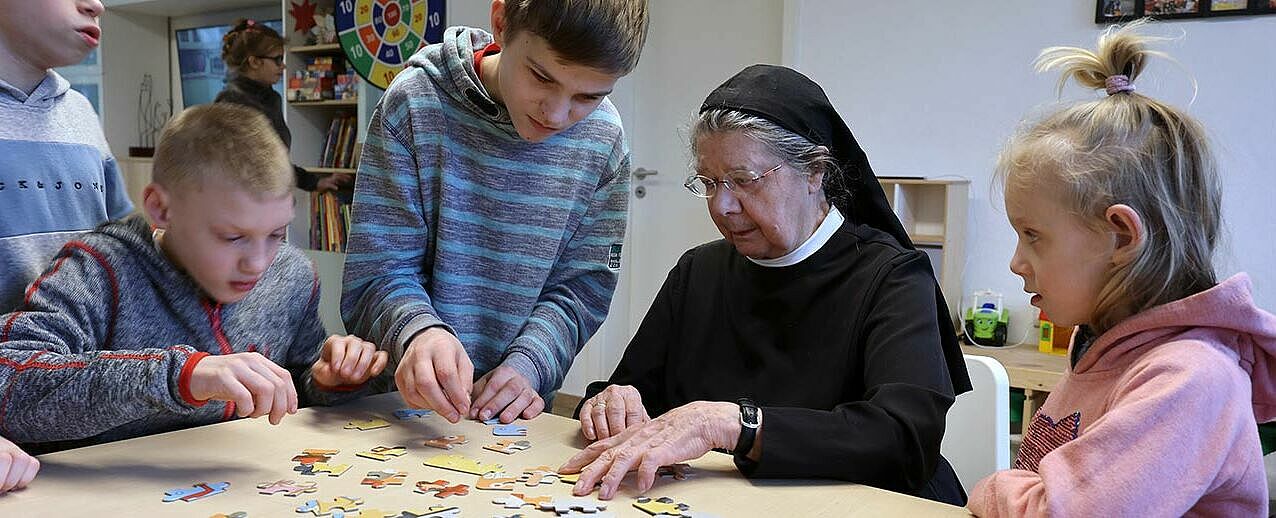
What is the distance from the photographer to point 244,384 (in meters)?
1.39

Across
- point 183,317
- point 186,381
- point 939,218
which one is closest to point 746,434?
point 186,381

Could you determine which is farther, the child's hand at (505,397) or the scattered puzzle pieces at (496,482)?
the child's hand at (505,397)

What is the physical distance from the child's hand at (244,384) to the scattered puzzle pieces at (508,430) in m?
0.36

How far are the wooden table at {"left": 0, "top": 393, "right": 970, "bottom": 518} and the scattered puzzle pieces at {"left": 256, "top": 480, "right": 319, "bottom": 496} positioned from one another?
0.01 metres

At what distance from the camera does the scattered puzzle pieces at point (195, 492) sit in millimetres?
1304

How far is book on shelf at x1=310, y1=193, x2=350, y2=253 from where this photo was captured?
558cm

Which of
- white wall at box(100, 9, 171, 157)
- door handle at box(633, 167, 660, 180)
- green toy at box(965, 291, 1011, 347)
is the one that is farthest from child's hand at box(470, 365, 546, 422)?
white wall at box(100, 9, 171, 157)

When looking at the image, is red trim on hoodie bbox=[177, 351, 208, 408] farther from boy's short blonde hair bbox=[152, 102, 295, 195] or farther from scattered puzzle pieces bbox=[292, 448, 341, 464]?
boy's short blonde hair bbox=[152, 102, 295, 195]

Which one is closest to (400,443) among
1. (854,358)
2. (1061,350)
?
(854,358)

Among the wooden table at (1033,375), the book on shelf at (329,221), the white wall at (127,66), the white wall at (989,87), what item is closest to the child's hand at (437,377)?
the wooden table at (1033,375)

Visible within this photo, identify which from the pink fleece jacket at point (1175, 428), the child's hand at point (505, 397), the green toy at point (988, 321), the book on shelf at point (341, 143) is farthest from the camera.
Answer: the book on shelf at point (341, 143)

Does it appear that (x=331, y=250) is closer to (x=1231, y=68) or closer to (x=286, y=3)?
(x=286, y=3)

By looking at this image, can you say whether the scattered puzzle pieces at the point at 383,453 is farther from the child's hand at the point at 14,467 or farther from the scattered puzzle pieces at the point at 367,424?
the child's hand at the point at 14,467

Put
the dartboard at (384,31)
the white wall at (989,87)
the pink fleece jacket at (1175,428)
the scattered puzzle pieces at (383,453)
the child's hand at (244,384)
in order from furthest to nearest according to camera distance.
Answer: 1. the dartboard at (384,31)
2. the white wall at (989,87)
3. the scattered puzzle pieces at (383,453)
4. the child's hand at (244,384)
5. the pink fleece jacket at (1175,428)
